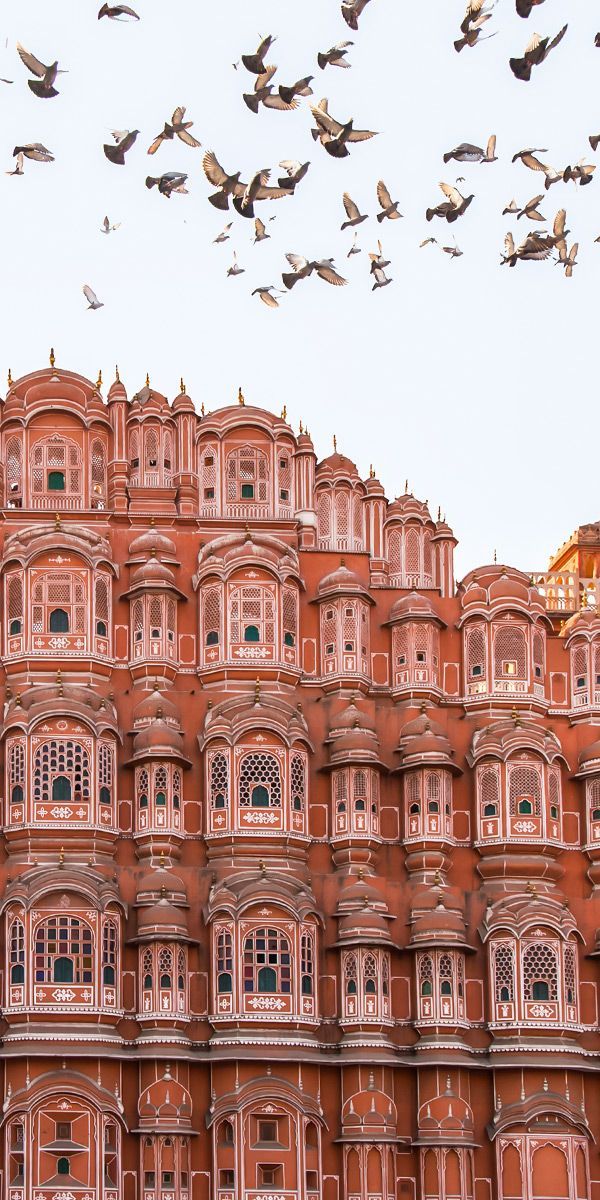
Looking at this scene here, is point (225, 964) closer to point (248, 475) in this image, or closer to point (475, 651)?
point (475, 651)

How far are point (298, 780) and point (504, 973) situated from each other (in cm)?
746

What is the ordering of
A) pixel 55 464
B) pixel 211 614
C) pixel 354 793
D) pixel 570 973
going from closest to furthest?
1. pixel 570 973
2. pixel 354 793
3. pixel 211 614
4. pixel 55 464

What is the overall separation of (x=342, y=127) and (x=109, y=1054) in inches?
1187

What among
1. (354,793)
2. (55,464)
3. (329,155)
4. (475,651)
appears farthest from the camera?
(55,464)

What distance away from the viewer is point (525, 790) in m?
72.4

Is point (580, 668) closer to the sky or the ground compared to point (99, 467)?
closer to the ground

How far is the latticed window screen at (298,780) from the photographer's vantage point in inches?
2800

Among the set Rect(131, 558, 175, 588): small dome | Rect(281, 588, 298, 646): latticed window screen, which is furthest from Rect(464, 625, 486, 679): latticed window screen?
Rect(131, 558, 175, 588): small dome

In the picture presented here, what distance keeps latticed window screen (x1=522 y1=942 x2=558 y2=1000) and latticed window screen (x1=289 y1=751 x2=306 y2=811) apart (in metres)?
7.11

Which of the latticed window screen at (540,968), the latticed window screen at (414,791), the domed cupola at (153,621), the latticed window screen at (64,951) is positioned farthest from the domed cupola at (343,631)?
the latticed window screen at (64,951)

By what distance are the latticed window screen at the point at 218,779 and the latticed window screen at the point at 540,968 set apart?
897 centimetres

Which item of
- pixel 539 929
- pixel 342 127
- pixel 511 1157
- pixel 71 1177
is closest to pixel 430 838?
pixel 539 929

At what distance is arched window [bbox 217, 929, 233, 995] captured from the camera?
68938 mm

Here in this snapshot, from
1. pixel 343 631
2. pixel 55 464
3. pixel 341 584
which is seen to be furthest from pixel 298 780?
pixel 55 464
